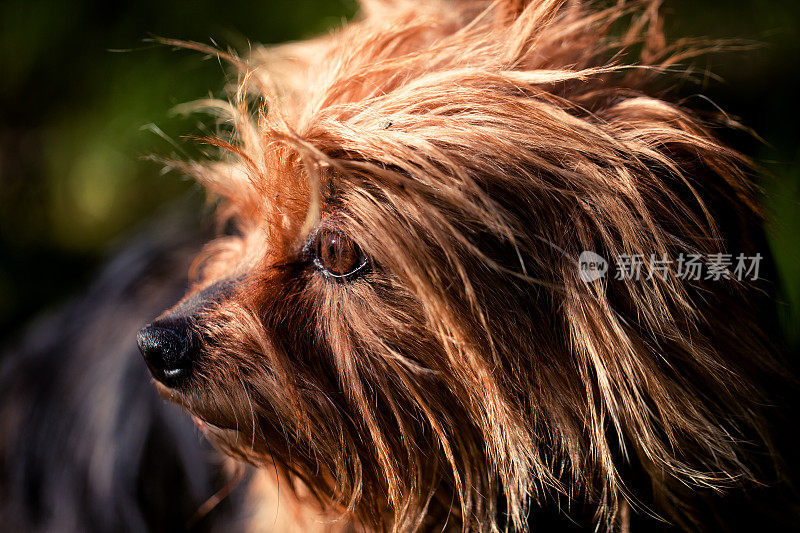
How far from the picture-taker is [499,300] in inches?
39.0

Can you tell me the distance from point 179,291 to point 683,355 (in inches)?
52.9

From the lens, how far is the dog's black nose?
108 cm


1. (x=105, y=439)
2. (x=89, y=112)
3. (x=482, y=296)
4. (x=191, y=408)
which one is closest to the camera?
(x=482, y=296)

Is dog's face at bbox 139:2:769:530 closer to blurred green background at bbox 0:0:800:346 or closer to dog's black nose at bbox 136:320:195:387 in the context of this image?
dog's black nose at bbox 136:320:195:387

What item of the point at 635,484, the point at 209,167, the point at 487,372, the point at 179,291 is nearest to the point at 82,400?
the point at 179,291

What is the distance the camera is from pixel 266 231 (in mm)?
1141

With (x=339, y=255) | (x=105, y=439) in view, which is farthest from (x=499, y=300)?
(x=105, y=439)

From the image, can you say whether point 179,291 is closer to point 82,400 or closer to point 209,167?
point 82,400

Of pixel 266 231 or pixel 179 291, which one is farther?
pixel 179 291

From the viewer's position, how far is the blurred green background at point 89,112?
2422 millimetres

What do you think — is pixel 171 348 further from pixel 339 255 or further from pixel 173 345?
pixel 339 255

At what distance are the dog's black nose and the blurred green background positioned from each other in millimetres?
1220

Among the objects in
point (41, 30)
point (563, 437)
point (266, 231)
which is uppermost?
point (41, 30)

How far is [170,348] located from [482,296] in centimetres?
50
